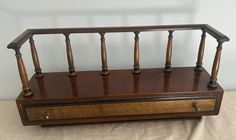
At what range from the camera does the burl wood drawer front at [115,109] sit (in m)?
0.72

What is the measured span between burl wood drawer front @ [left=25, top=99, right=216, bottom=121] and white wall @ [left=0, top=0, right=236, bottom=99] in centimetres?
27

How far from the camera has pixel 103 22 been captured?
0.86 m

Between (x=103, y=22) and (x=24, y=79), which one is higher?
(x=103, y=22)

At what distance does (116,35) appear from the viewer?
0.89m

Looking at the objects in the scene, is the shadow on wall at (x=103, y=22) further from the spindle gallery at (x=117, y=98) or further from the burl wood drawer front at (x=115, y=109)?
the burl wood drawer front at (x=115, y=109)

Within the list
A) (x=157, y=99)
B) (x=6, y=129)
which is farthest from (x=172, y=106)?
(x=6, y=129)

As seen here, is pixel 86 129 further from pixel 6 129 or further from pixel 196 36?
pixel 196 36

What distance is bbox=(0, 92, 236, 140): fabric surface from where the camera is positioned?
729mm

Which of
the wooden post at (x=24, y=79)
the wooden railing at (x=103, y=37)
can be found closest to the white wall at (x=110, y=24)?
the wooden railing at (x=103, y=37)

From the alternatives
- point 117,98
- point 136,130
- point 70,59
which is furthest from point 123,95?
point 70,59

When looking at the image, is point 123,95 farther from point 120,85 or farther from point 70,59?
point 70,59

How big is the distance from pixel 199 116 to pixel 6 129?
67 centimetres

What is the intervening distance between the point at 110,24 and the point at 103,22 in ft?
0.09

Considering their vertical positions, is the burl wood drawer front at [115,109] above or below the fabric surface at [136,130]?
above
